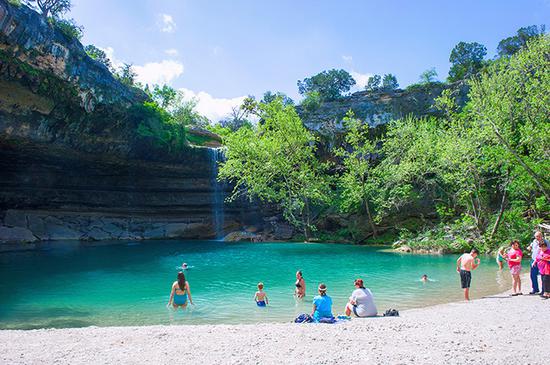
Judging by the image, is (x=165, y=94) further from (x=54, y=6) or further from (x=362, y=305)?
(x=362, y=305)

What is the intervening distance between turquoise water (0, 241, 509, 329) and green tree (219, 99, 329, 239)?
6746 mm

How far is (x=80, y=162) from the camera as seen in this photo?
28438 mm

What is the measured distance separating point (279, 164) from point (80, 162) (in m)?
14.4

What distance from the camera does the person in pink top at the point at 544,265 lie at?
28.8ft

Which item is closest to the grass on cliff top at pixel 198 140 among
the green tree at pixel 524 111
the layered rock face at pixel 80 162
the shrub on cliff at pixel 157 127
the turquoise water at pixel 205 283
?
the layered rock face at pixel 80 162

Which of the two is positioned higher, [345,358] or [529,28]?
[529,28]

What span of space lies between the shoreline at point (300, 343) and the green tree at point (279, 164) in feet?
68.9

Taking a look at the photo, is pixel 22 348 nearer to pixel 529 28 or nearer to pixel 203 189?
pixel 203 189

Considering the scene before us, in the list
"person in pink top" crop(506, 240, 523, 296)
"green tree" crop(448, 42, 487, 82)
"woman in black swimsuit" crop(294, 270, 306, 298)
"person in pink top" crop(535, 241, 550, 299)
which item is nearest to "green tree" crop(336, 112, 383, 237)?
"person in pink top" crop(506, 240, 523, 296)

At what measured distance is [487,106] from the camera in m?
19.4

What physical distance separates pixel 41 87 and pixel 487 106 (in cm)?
2237

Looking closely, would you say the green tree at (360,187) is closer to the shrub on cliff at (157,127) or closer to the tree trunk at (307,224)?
the tree trunk at (307,224)

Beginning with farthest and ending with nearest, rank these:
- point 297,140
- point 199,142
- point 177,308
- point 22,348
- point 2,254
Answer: point 199,142
point 297,140
point 2,254
point 177,308
point 22,348

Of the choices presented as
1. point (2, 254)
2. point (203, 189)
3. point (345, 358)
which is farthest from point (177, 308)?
point (203, 189)
